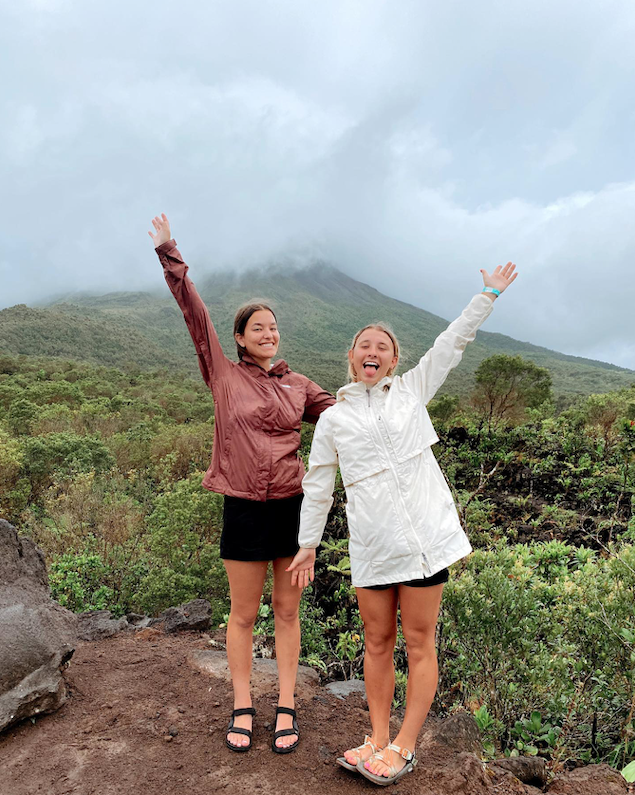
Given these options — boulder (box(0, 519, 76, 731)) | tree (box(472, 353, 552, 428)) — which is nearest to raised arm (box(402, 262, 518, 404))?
boulder (box(0, 519, 76, 731))

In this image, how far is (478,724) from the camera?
8.75ft

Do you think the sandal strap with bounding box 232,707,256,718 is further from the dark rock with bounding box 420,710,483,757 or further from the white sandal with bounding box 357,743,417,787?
the dark rock with bounding box 420,710,483,757

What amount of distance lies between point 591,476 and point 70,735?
8.03m

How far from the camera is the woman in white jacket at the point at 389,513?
6.43ft

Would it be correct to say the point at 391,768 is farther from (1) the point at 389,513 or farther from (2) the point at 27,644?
(2) the point at 27,644

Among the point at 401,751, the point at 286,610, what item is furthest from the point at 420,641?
the point at 286,610

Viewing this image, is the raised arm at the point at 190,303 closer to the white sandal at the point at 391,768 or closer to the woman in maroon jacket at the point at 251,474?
the woman in maroon jacket at the point at 251,474

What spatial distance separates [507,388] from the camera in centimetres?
1277

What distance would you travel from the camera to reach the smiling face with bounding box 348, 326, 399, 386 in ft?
7.10

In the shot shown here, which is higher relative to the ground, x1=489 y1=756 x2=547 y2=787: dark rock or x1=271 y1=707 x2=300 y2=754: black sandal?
x1=271 y1=707 x2=300 y2=754: black sandal

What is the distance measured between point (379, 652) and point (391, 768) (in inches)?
15.4

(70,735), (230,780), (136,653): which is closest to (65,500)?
(136,653)

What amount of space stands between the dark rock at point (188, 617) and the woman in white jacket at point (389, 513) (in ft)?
6.57

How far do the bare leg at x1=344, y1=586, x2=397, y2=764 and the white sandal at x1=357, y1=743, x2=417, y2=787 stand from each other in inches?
2.4
